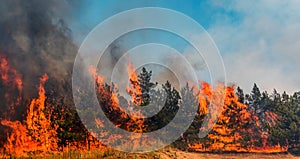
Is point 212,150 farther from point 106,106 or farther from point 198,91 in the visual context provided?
point 106,106

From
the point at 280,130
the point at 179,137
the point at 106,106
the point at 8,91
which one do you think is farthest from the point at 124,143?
the point at 280,130

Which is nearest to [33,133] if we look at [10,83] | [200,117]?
[10,83]

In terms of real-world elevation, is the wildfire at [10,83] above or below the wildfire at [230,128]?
above

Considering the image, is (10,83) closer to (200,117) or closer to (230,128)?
(200,117)

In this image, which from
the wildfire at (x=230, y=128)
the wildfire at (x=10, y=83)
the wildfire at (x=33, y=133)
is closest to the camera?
the wildfire at (x=33, y=133)

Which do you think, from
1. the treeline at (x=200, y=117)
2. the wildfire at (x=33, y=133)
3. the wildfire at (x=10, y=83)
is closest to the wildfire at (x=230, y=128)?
the treeline at (x=200, y=117)

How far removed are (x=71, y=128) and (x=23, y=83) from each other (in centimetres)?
561

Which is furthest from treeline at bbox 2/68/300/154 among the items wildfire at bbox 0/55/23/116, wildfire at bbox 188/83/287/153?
wildfire at bbox 0/55/23/116

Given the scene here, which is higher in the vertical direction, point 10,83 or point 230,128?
point 10,83

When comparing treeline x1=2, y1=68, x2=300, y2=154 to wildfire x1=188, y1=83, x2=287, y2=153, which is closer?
treeline x1=2, y1=68, x2=300, y2=154

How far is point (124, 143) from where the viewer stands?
87.0ft

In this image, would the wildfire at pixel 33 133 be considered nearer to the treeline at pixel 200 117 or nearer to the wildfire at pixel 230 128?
the treeline at pixel 200 117

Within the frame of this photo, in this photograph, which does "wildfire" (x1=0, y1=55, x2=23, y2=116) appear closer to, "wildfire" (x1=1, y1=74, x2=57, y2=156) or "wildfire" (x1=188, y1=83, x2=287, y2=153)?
"wildfire" (x1=1, y1=74, x2=57, y2=156)

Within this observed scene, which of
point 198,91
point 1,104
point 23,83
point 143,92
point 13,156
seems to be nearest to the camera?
point 13,156
